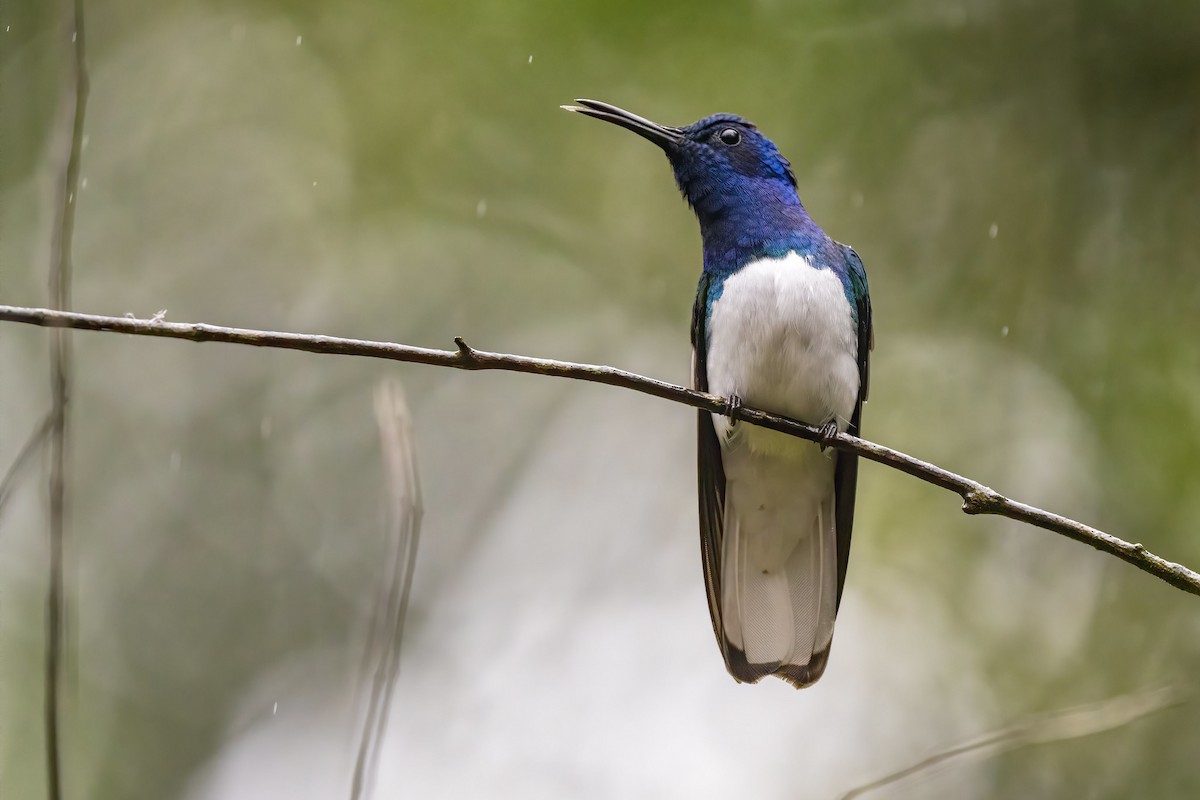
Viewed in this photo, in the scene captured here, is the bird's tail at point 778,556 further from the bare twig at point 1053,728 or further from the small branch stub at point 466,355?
the small branch stub at point 466,355

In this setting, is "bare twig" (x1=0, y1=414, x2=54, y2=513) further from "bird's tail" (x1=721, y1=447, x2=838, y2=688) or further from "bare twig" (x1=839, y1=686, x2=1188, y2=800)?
"bird's tail" (x1=721, y1=447, x2=838, y2=688)

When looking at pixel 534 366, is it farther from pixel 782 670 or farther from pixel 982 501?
pixel 782 670

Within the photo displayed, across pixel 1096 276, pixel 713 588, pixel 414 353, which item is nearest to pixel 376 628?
pixel 414 353

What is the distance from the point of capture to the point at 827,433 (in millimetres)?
3305

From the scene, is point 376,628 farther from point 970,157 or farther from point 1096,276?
point 970,157

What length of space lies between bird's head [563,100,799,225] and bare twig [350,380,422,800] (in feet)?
7.70

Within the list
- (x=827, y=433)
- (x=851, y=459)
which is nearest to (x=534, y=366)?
(x=827, y=433)

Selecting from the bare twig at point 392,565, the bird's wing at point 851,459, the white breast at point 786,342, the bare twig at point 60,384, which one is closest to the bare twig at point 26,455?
the bare twig at point 60,384

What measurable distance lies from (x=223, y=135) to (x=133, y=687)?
190 inches

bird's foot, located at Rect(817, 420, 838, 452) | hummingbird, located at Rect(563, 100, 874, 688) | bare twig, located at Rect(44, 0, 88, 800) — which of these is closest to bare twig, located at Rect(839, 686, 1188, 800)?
bird's foot, located at Rect(817, 420, 838, 452)

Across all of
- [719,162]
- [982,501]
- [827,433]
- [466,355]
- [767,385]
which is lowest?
[982,501]

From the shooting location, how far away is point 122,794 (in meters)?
6.92

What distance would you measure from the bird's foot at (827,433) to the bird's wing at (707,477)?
452 millimetres

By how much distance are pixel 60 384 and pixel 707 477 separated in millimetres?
2983
